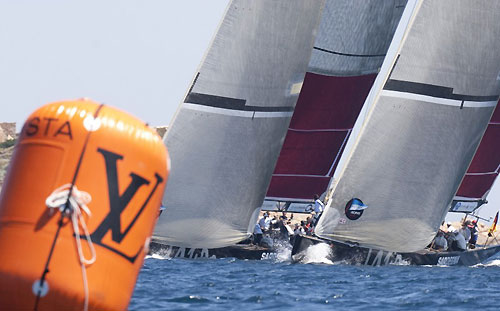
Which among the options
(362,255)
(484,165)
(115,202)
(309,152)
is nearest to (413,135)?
(362,255)

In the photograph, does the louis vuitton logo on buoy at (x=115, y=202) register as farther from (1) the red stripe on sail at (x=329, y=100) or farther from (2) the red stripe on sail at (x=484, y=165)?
(2) the red stripe on sail at (x=484, y=165)

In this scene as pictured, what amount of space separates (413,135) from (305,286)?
7.45 meters

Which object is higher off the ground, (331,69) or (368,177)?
(331,69)

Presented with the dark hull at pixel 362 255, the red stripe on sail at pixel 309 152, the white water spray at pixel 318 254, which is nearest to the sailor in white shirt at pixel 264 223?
the red stripe on sail at pixel 309 152

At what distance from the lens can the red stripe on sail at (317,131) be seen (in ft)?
100

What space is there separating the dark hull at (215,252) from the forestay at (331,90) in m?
3.65

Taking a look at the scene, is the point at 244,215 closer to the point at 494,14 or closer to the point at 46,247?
the point at 494,14

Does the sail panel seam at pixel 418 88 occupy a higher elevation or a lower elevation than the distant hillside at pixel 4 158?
higher

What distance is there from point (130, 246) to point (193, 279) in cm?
996

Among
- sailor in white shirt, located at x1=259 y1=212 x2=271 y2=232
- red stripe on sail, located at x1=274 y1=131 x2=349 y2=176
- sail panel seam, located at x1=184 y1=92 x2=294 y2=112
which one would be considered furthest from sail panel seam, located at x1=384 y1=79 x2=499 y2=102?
sailor in white shirt, located at x1=259 y1=212 x2=271 y2=232

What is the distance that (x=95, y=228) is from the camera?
986cm

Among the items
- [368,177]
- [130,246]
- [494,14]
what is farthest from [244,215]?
[130,246]

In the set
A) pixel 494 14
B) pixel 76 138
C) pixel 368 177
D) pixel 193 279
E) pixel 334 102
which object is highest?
pixel 494 14

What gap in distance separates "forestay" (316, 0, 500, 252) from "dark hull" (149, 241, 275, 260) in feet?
8.30
